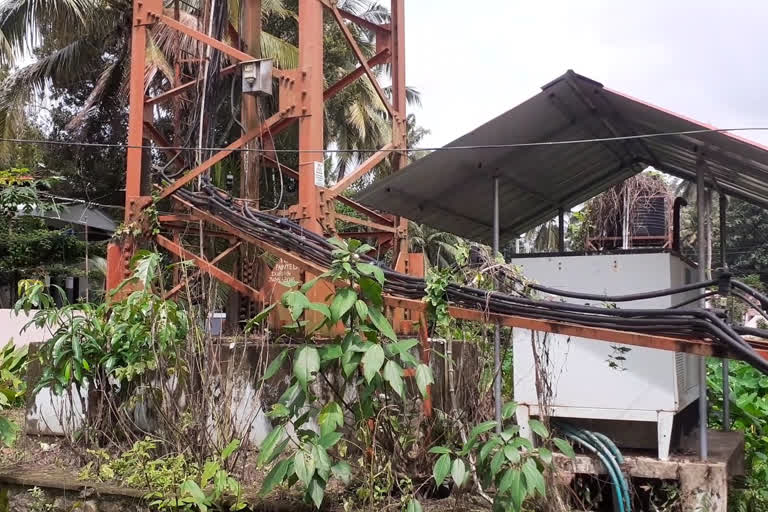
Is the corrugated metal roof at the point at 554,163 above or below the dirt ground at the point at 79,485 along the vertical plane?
above

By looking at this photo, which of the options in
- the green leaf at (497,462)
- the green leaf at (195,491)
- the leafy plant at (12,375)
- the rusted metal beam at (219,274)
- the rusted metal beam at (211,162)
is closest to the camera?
the green leaf at (497,462)

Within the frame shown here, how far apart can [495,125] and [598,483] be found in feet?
9.52

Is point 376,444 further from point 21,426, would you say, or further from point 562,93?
point 21,426

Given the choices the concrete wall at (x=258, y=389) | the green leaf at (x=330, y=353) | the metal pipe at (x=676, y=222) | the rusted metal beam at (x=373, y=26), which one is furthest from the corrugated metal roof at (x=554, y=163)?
the rusted metal beam at (x=373, y=26)

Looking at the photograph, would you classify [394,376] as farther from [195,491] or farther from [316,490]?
[195,491]

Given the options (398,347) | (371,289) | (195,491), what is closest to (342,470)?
(398,347)

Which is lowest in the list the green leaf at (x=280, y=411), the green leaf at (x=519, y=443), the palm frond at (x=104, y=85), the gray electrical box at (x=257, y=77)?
the green leaf at (x=519, y=443)

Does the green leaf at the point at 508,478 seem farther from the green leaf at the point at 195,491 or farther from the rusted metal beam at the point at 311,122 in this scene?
the rusted metal beam at the point at 311,122

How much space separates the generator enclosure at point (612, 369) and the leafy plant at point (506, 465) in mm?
698

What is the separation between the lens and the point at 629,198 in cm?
727

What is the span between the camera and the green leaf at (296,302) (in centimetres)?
480

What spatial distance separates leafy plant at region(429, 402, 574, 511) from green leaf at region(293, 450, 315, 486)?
2.77 ft

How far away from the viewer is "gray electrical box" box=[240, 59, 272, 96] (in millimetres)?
7320

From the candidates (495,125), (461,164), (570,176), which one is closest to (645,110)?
(495,125)
